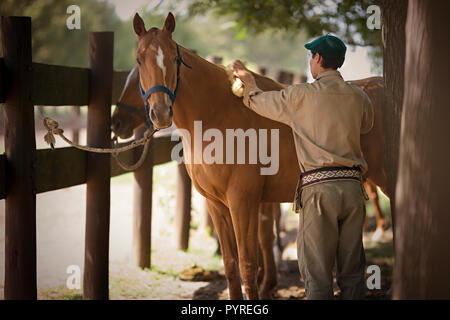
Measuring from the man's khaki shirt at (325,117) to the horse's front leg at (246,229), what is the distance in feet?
2.77

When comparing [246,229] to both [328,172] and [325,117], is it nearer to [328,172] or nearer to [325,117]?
[328,172]

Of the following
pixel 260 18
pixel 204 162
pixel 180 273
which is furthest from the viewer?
pixel 260 18

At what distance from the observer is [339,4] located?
608cm

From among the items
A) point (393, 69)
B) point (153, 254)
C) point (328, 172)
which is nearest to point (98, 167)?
point (328, 172)

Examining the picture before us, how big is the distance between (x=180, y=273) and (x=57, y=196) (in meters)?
4.18

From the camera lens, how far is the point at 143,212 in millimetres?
→ 5652

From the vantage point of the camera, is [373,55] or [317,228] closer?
[317,228]

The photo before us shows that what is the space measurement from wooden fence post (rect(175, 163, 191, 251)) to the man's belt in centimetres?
372

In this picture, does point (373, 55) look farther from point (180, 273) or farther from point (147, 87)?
point (147, 87)

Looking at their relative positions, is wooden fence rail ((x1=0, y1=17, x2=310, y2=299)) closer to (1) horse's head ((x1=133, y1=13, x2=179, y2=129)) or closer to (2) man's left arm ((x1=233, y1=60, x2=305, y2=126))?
(1) horse's head ((x1=133, y1=13, x2=179, y2=129))

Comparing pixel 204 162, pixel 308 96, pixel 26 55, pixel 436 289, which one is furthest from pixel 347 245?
pixel 26 55

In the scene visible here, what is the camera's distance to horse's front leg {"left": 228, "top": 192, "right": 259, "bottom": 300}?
12.5ft

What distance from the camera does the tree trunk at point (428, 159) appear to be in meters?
2.44

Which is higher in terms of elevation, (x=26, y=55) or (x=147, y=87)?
(x=26, y=55)
